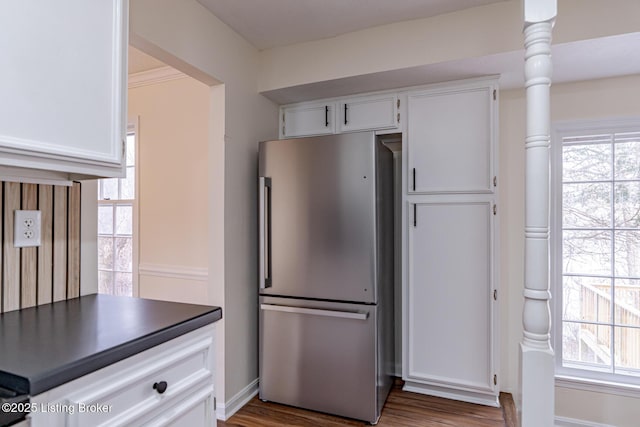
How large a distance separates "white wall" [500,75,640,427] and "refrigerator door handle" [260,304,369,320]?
1180 millimetres

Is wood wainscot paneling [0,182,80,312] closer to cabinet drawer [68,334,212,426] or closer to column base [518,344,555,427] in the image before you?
cabinet drawer [68,334,212,426]

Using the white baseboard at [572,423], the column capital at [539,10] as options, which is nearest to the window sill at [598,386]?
the white baseboard at [572,423]

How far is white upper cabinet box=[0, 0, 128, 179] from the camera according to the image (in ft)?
3.07

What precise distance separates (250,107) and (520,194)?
2014mm

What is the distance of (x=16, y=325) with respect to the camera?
3.38ft

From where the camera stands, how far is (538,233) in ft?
4.64

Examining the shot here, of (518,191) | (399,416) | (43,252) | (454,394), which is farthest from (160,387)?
(518,191)

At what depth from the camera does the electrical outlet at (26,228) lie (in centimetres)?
117

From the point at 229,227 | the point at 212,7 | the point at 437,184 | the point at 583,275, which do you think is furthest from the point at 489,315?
the point at 212,7

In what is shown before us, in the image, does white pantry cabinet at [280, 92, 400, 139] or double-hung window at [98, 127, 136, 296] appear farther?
double-hung window at [98, 127, 136, 296]

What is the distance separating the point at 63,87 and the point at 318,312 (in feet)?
5.62

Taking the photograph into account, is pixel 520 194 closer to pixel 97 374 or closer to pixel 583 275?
pixel 583 275

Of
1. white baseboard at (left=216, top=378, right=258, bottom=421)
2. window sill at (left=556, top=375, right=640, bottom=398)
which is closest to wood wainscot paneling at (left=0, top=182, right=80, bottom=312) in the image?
white baseboard at (left=216, top=378, right=258, bottom=421)

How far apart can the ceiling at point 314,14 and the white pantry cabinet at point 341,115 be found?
0.50 m
